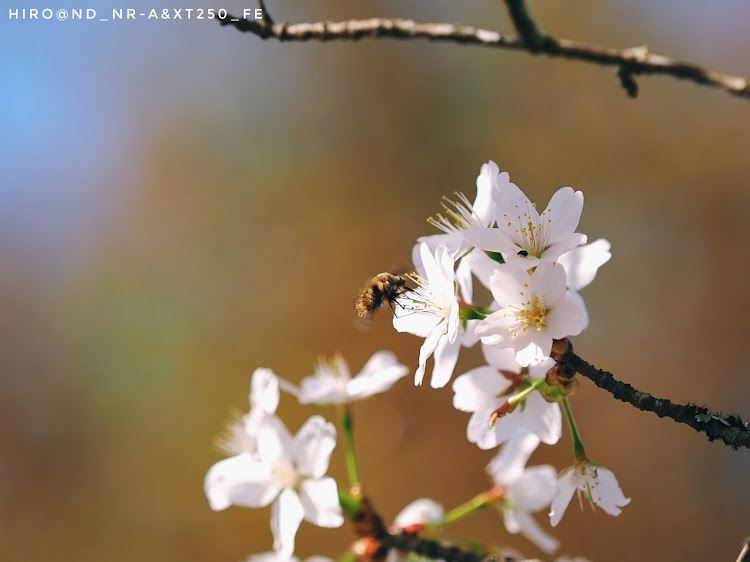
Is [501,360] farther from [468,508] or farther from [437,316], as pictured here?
[468,508]

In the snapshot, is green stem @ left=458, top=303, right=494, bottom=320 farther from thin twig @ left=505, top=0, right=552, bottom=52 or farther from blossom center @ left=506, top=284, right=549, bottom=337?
thin twig @ left=505, top=0, right=552, bottom=52

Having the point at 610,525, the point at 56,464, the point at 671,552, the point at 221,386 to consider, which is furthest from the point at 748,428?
the point at 56,464

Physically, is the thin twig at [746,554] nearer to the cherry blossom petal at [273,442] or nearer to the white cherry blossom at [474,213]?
the white cherry blossom at [474,213]

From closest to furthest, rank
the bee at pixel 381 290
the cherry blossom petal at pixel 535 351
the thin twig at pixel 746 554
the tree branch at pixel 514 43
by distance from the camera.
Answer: the tree branch at pixel 514 43 < the thin twig at pixel 746 554 < the cherry blossom petal at pixel 535 351 < the bee at pixel 381 290

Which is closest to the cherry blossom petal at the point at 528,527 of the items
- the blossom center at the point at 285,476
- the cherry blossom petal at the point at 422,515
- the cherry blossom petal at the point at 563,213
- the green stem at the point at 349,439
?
the cherry blossom petal at the point at 422,515

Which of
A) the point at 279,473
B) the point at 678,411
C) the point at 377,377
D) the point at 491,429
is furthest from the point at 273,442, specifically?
the point at 678,411

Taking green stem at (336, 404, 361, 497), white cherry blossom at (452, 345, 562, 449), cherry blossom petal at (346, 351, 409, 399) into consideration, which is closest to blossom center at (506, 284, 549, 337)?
white cherry blossom at (452, 345, 562, 449)
